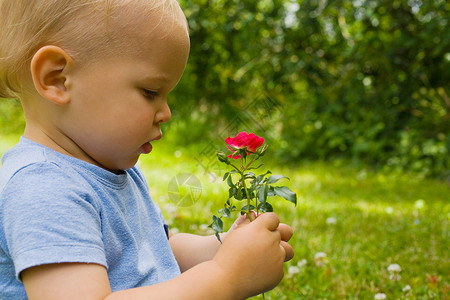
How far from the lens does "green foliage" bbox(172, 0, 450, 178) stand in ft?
16.3

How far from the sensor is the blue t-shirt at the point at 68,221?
1.04 meters

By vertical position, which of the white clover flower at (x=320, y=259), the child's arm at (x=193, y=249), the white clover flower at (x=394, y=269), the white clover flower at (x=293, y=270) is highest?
the child's arm at (x=193, y=249)

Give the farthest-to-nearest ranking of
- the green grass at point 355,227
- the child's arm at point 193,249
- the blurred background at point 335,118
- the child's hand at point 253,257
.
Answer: the blurred background at point 335,118
the green grass at point 355,227
the child's arm at point 193,249
the child's hand at point 253,257

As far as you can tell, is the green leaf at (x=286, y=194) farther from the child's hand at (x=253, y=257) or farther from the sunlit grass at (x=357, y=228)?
the sunlit grass at (x=357, y=228)

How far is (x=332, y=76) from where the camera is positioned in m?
5.75

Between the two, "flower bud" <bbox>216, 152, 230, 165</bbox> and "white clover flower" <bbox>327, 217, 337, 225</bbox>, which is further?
"white clover flower" <bbox>327, 217, 337, 225</bbox>

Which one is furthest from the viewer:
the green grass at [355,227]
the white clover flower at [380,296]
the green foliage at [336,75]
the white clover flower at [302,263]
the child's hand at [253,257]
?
the green foliage at [336,75]

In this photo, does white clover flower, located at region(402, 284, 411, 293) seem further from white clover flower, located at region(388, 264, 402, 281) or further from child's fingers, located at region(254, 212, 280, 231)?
child's fingers, located at region(254, 212, 280, 231)

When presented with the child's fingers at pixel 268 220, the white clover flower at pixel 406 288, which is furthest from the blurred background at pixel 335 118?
the child's fingers at pixel 268 220

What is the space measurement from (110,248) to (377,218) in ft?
7.96

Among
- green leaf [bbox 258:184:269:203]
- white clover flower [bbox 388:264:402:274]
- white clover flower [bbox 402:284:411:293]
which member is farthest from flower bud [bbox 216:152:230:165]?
white clover flower [bbox 388:264:402:274]

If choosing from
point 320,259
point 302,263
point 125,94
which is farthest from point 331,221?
point 125,94

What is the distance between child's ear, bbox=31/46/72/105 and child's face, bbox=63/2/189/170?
2cm

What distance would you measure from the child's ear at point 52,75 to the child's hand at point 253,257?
0.52 metres
